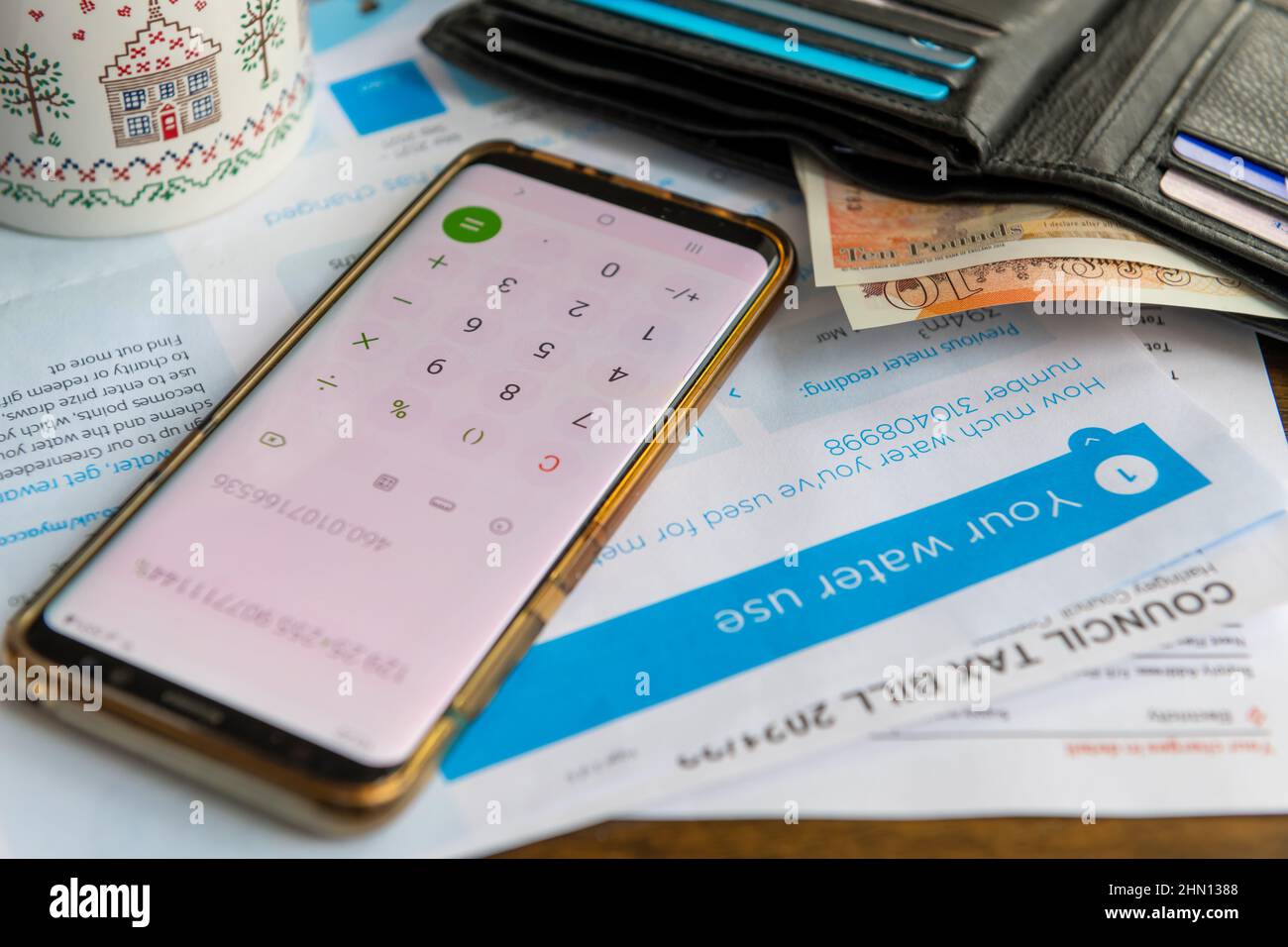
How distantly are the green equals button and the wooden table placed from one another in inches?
9.0

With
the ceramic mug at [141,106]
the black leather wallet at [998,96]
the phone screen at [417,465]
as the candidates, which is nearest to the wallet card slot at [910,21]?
the black leather wallet at [998,96]

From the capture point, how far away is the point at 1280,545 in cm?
38

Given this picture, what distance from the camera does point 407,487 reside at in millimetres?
370

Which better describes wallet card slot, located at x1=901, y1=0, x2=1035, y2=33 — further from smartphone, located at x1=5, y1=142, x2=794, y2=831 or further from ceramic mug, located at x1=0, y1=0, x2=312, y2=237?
ceramic mug, located at x1=0, y1=0, x2=312, y2=237

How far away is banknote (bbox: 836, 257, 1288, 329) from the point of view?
1.39 feet

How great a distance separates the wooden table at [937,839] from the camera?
331 millimetres

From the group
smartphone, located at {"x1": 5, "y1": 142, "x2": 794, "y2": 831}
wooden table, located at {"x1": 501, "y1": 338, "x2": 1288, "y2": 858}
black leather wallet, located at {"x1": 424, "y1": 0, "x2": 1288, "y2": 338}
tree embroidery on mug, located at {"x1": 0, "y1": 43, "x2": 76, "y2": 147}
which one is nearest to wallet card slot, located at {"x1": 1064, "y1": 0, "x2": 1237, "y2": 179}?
black leather wallet, located at {"x1": 424, "y1": 0, "x2": 1288, "y2": 338}

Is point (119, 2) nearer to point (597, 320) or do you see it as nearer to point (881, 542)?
point (597, 320)

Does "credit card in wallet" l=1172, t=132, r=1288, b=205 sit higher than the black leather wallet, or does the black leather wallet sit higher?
the black leather wallet

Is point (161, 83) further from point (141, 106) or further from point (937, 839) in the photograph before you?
point (937, 839)

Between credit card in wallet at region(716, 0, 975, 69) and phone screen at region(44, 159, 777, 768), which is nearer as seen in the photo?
phone screen at region(44, 159, 777, 768)

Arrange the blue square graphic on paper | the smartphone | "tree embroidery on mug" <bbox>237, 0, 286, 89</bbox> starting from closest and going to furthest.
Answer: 1. the smartphone
2. "tree embroidery on mug" <bbox>237, 0, 286, 89</bbox>
3. the blue square graphic on paper

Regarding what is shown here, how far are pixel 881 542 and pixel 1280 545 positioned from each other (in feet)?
0.42
